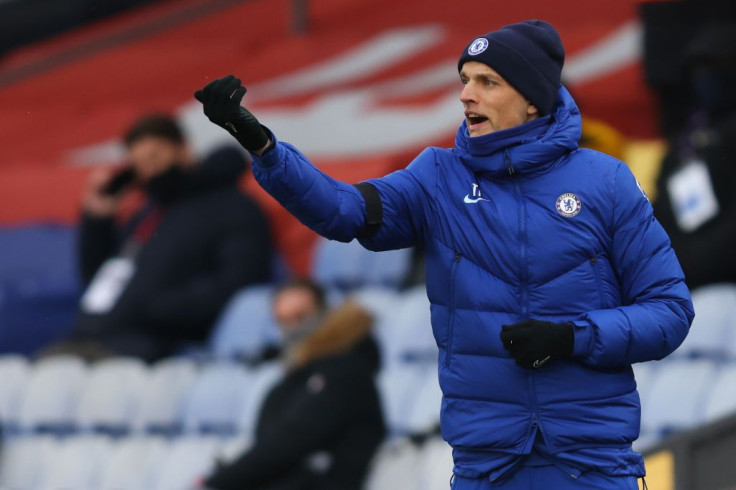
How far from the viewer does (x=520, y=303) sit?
2.51m

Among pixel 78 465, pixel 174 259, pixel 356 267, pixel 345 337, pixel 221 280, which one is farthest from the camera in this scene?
pixel 174 259

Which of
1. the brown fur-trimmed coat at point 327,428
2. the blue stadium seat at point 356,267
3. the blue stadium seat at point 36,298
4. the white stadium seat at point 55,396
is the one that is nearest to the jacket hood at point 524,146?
the brown fur-trimmed coat at point 327,428

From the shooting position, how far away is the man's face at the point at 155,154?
641 cm

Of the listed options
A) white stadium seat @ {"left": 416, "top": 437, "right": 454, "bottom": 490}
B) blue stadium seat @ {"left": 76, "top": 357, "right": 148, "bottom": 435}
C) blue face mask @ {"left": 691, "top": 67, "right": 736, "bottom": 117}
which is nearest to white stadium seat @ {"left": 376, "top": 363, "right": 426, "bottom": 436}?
white stadium seat @ {"left": 416, "top": 437, "right": 454, "bottom": 490}

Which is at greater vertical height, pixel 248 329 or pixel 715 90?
pixel 715 90

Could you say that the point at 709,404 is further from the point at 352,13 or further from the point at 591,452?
the point at 352,13

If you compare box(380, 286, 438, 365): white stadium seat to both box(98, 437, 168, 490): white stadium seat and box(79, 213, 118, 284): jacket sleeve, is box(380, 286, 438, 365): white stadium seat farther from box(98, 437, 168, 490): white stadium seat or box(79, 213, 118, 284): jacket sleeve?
box(79, 213, 118, 284): jacket sleeve

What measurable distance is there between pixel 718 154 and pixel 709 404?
102 cm

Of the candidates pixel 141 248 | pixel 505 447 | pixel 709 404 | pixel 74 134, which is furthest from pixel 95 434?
pixel 505 447

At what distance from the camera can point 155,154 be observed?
642 centimetres

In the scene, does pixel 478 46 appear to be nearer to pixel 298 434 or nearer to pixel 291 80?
pixel 298 434

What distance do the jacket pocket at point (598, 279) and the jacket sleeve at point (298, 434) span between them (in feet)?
7.75

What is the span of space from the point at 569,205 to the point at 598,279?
0.46ft

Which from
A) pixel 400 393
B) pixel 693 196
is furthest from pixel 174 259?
pixel 693 196
